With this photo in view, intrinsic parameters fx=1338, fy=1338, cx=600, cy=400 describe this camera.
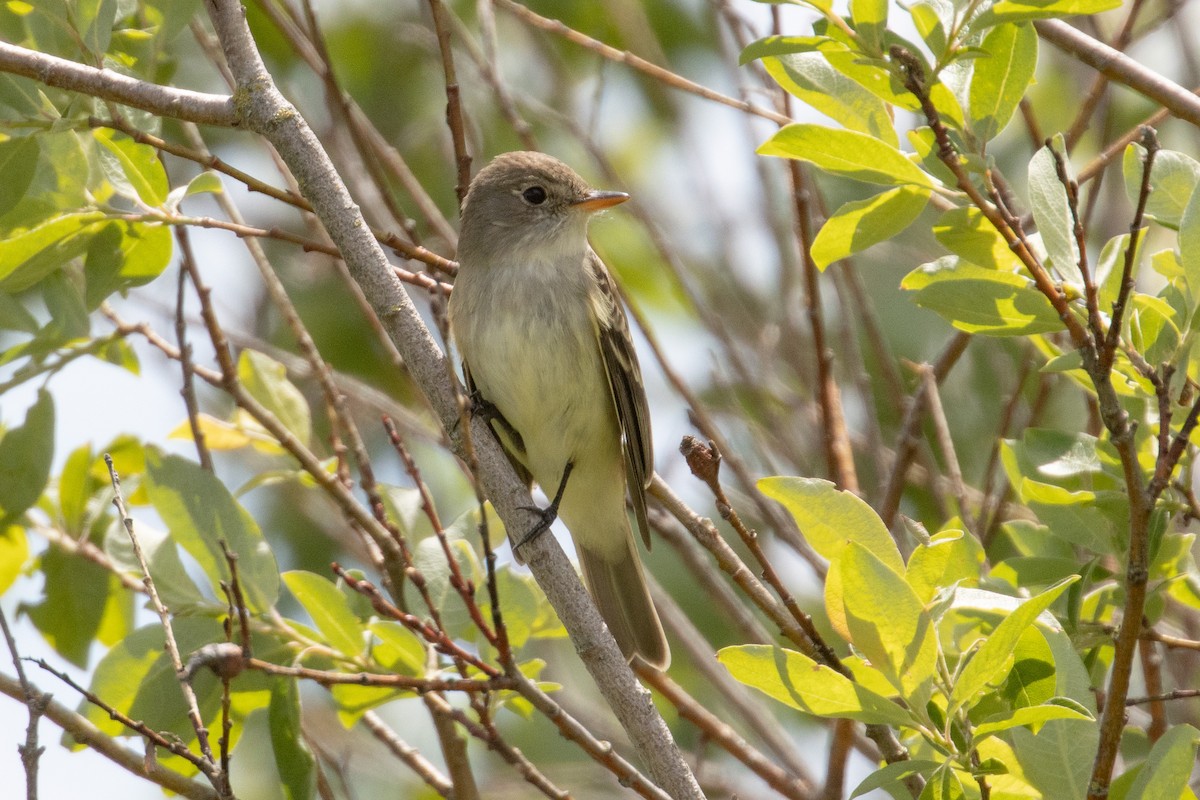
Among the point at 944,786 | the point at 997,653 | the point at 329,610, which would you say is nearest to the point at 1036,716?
the point at 997,653

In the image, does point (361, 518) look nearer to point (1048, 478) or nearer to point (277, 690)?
point (277, 690)

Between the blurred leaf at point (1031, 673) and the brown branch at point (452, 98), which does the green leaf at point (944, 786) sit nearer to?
the blurred leaf at point (1031, 673)

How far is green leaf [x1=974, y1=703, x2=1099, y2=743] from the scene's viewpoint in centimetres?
221

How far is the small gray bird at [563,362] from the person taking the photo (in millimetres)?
4414

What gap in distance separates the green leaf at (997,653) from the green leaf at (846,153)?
2.74 ft

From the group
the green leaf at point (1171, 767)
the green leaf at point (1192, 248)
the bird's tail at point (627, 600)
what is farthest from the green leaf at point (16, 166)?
the green leaf at point (1171, 767)

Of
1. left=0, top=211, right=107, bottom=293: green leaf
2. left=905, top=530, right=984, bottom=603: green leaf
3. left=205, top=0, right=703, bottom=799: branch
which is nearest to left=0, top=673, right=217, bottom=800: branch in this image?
left=205, top=0, right=703, bottom=799: branch

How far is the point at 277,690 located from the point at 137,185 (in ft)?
4.31

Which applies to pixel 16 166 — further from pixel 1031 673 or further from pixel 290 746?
pixel 1031 673

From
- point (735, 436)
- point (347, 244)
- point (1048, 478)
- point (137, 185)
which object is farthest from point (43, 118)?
point (735, 436)

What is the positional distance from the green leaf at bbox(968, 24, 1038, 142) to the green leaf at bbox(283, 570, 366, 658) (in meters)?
1.87

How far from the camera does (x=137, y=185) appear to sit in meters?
3.38

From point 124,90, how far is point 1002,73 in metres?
1.86

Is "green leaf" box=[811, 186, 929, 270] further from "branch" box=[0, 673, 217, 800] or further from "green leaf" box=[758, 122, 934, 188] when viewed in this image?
"branch" box=[0, 673, 217, 800]
